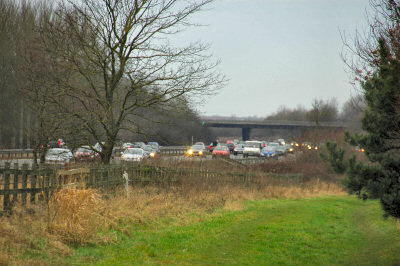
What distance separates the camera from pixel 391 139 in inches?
430

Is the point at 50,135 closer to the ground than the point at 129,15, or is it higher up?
closer to the ground

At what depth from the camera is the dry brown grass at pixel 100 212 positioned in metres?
8.07

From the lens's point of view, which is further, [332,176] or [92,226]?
[332,176]

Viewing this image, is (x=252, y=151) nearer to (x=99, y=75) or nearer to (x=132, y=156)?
(x=132, y=156)

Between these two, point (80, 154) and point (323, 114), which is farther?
point (323, 114)

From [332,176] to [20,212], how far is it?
30130mm

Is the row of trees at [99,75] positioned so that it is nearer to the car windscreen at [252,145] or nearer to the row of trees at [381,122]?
the row of trees at [381,122]

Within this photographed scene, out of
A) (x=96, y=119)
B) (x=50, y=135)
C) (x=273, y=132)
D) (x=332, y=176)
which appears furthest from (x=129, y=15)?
(x=273, y=132)

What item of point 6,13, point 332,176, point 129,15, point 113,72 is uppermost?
point 6,13

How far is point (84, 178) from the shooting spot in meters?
13.3

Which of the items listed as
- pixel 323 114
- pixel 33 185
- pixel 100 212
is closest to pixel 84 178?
pixel 100 212

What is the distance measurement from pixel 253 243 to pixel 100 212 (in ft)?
11.8

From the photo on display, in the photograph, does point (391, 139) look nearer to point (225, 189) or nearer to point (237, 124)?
point (225, 189)

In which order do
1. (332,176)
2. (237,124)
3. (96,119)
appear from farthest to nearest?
(237,124), (332,176), (96,119)
